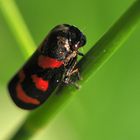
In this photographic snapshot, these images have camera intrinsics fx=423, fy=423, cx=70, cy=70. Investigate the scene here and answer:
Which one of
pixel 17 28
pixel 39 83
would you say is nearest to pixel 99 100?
pixel 39 83

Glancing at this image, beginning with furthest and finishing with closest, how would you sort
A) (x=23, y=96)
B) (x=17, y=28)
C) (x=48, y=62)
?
1. (x=48, y=62)
2. (x=23, y=96)
3. (x=17, y=28)

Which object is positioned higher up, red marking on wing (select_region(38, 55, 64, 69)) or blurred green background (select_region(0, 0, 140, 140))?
red marking on wing (select_region(38, 55, 64, 69))

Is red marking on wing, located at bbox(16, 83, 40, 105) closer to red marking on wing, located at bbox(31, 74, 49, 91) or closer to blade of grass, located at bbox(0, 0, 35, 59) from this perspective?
red marking on wing, located at bbox(31, 74, 49, 91)

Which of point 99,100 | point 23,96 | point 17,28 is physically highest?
point 17,28

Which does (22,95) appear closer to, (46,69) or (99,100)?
(46,69)

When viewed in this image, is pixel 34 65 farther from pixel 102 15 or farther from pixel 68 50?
pixel 102 15

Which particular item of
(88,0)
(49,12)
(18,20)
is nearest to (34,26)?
(49,12)

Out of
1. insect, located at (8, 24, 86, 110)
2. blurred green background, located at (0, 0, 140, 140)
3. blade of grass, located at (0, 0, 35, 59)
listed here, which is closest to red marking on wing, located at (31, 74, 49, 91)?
insect, located at (8, 24, 86, 110)
